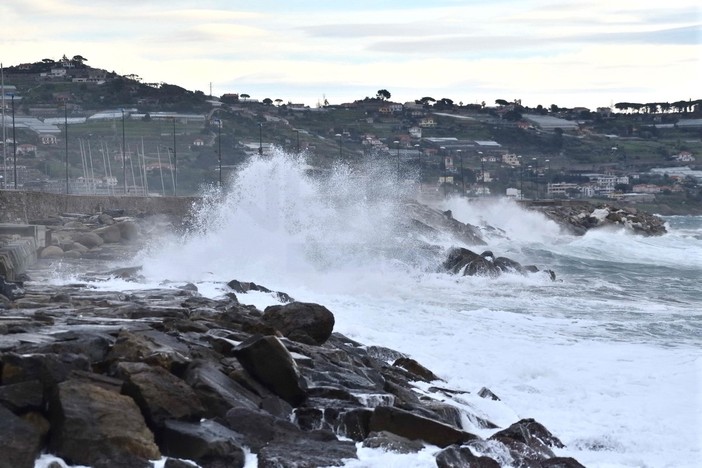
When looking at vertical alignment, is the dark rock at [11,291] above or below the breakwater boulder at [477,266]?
above

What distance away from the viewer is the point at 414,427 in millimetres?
9195

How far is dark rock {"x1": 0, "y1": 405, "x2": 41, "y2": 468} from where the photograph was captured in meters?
7.45

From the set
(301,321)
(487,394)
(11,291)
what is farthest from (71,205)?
(487,394)

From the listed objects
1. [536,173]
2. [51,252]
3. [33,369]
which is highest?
[33,369]

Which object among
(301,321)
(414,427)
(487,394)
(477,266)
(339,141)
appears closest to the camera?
(414,427)

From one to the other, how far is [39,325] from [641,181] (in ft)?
370

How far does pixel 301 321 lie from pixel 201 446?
4.74 m

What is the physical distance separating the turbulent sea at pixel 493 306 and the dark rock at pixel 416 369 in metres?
0.35

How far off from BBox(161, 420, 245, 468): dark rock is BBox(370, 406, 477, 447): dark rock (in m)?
1.34

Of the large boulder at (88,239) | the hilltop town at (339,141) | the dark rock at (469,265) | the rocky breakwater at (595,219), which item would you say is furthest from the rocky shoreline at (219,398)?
A: the rocky breakwater at (595,219)

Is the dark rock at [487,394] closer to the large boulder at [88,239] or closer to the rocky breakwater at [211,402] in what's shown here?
the rocky breakwater at [211,402]

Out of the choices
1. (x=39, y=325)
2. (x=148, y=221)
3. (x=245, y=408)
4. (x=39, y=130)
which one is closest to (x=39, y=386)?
(x=245, y=408)

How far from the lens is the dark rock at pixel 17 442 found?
7.45 m

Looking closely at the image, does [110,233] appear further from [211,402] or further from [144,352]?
[211,402]
